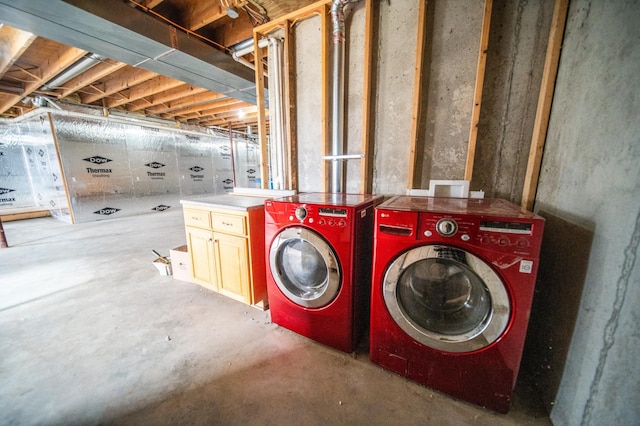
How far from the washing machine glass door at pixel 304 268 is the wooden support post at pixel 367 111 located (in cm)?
81

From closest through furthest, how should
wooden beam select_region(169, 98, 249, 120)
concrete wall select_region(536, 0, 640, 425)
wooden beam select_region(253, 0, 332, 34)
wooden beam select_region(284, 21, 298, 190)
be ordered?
concrete wall select_region(536, 0, 640, 425)
wooden beam select_region(253, 0, 332, 34)
wooden beam select_region(284, 21, 298, 190)
wooden beam select_region(169, 98, 249, 120)

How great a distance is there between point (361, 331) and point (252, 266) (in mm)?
982

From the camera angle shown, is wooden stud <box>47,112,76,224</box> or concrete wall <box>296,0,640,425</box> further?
wooden stud <box>47,112,76,224</box>

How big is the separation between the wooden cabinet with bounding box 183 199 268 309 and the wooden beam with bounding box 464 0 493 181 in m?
1.60

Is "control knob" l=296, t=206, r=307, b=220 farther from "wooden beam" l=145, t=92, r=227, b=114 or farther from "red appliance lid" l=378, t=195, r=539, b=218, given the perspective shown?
"wooden beam" l=145, t=92, r=227, b=114

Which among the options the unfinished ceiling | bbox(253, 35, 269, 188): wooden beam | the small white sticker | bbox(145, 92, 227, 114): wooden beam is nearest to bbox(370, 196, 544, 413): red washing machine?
the small white sticker

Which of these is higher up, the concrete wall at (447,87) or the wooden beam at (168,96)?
the wooden beam at (168,96)

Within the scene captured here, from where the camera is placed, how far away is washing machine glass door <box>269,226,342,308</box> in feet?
4.55

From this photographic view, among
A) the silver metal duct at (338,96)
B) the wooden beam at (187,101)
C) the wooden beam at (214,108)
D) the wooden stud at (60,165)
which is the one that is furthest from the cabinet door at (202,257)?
the wooden stud at (60,165)

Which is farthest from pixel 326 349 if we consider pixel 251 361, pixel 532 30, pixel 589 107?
pixel 532 30

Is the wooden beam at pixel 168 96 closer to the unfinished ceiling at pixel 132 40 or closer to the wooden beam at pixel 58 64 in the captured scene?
the unfinished ceiling at pixel 132 40

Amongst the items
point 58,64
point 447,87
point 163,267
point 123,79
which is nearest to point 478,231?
point 447,87

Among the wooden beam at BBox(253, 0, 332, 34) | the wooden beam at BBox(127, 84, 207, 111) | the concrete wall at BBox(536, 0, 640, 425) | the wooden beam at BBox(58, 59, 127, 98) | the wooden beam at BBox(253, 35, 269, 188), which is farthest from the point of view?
the wooden beam at BBox(127, 84, 207, 111)

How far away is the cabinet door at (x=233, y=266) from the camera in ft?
6.07
